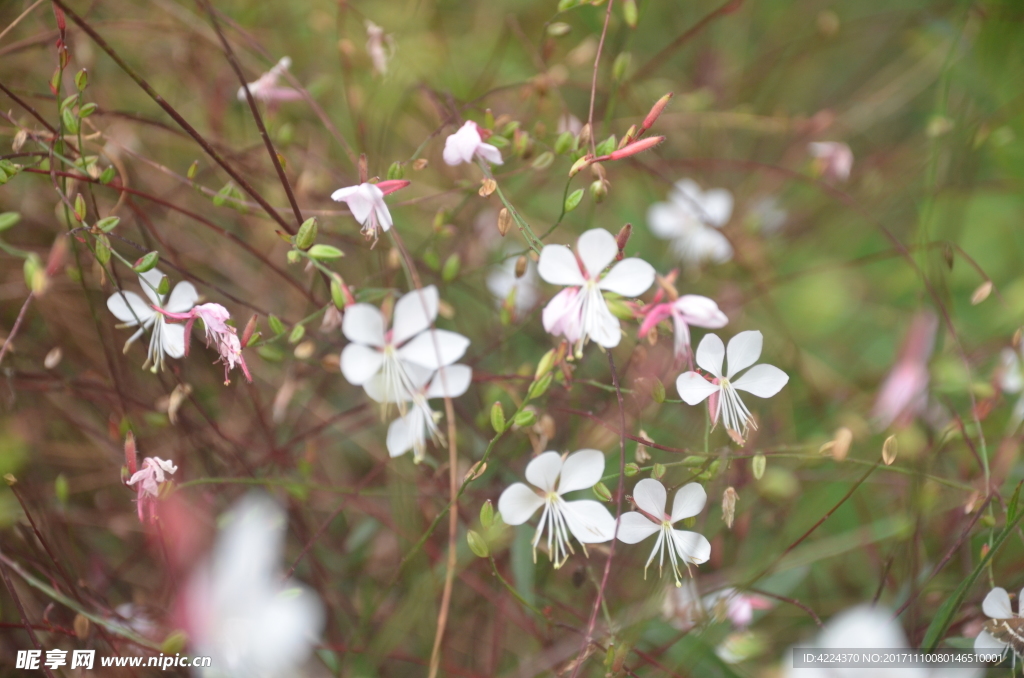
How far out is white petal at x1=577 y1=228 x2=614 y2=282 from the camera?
1.74 ft

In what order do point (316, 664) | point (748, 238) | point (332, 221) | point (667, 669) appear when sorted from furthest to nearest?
point (748, 238), point (332, 221), point (316, 664), point (667, 669)

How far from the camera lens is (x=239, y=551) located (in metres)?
0.67

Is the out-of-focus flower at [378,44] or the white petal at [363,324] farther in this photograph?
the out-of-focus flower at [378,44]

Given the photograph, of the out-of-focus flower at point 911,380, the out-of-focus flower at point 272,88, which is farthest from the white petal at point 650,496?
the out-of-focus flower at point 272,88

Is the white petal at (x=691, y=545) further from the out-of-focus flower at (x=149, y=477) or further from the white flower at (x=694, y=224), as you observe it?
the white flower at (x=694, y=224)

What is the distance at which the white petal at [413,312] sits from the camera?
1.80 feet

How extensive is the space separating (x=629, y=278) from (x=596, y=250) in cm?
4

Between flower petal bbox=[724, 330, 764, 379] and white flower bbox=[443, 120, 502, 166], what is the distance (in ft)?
0.89

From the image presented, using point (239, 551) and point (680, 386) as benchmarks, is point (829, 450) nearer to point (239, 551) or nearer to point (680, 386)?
point (680, 386)

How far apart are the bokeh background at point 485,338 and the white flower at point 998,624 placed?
4 centimetres

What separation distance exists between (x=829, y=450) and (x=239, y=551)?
598 millimetres

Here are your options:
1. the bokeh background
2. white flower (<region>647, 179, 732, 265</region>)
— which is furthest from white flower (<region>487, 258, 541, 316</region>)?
white flower (<region>647, 179, 732, 265</region>)

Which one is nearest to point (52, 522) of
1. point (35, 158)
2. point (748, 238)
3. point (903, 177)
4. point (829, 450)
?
point (35, 158)

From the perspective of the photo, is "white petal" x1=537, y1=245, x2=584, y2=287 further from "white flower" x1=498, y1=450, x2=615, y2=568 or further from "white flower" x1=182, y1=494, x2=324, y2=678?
"white flower" x1=182, y1=494, x2=324, y2=678
